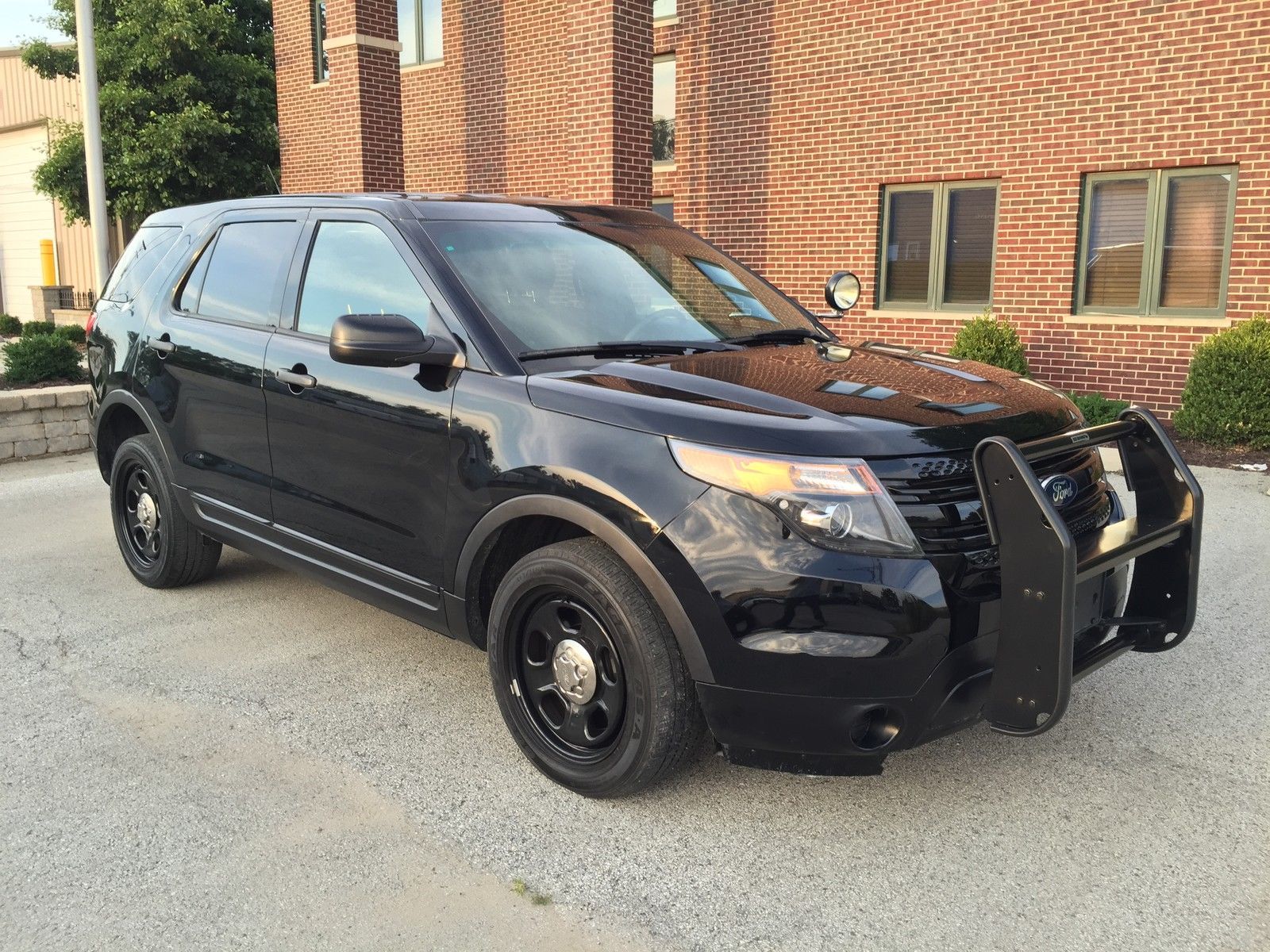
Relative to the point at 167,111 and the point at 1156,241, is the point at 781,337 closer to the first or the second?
the point at 1156,241

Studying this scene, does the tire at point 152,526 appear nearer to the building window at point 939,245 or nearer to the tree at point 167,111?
the building window at point 939,245

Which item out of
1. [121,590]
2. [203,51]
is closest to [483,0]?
[203,51]

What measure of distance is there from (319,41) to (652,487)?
16467 millimetres

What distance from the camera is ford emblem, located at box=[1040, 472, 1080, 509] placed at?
3275 millimetres

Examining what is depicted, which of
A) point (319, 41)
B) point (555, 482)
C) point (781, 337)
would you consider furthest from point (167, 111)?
point (555, 482)

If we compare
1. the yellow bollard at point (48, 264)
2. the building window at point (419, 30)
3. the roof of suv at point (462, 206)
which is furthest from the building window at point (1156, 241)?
the yellow bollard at point (48, 264)

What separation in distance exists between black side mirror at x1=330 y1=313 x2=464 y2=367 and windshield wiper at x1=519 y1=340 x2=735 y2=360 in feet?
1.05

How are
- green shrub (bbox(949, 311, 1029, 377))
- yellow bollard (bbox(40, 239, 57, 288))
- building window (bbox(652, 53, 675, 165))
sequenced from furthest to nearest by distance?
yellow bollard (bbox(40, 239, 57, 288)) < building window (bbox(652, 53, 675, 165)) < green shrub (bbox(949, 311, 1029, 377))

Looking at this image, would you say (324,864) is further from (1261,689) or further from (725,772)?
(1261,689)

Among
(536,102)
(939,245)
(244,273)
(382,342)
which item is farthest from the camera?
(536,102)

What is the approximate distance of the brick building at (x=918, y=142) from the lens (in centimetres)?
1015

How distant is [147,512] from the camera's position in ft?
18.4

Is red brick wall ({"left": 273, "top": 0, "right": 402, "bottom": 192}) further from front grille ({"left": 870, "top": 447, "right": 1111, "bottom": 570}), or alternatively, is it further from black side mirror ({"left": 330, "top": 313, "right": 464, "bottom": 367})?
front grille ({"left": 870, "top": 447, "right": 1111, "bottom": 570})

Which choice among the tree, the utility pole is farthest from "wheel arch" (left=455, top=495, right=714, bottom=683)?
the tree
